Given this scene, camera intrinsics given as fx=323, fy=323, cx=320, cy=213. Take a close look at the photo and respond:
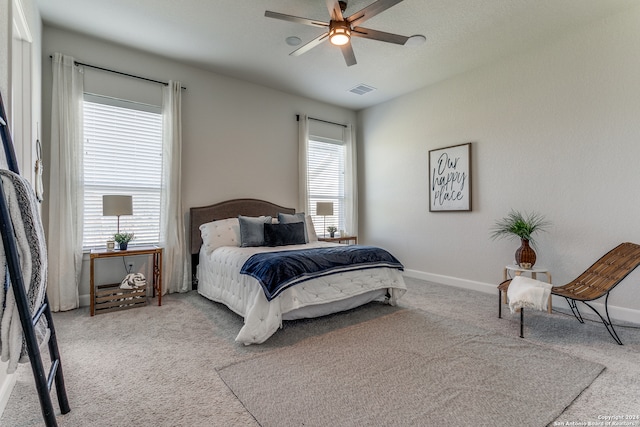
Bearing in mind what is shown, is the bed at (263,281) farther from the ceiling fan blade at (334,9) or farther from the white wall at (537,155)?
the ceiling fan blade at (334,9)

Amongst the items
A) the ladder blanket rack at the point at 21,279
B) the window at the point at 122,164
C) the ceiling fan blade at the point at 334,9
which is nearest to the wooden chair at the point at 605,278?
the ceiling fan blade at the point at 334,9

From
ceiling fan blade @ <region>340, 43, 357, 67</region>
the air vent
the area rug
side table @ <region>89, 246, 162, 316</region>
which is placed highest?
the air vent

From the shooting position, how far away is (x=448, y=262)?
4.82m

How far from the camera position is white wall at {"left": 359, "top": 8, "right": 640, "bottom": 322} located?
326 centimetres

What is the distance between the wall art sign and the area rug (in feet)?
7.57

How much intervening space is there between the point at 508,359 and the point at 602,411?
24.0 inches

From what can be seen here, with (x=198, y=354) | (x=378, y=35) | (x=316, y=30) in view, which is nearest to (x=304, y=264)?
(x=198, y=354)

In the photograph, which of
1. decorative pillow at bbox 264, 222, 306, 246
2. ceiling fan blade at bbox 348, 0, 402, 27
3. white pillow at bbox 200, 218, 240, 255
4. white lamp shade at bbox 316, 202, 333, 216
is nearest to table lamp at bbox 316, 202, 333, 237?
white lamp shade at bbox 316, 202, 333, 216

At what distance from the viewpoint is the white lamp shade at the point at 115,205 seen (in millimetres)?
3441

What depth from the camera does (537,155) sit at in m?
3.88

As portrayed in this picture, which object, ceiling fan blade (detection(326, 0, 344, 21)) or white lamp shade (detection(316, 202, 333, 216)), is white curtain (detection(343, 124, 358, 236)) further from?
ceiling fan blade (detection(326, 0, 344, 21))

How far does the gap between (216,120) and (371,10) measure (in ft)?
9.26

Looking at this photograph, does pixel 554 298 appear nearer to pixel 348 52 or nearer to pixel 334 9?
pixel 348 52

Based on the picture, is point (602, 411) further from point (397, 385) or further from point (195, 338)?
point (195, 338)
